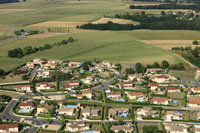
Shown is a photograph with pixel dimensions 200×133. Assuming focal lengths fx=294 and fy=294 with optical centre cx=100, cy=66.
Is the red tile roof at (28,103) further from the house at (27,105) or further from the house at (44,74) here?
the house at (44,74)

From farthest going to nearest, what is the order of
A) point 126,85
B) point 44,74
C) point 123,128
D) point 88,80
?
1. point 44,74
2. point 88,80
3. point 126,85
4. point 123,128

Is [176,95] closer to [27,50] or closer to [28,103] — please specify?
[28,103]

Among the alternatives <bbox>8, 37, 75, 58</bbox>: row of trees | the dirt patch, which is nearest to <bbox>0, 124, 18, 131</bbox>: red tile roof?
<bbox>8, 37, 75, 58</bbox>: row of trees

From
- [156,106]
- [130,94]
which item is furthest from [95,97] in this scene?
[156,106]

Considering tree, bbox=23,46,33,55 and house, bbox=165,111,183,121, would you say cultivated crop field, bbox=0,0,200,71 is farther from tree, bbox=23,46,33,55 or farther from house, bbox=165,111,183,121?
house, bbox=165,111,183,121

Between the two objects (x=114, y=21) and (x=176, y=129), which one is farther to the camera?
(x=114, y=21)

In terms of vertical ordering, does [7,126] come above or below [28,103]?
below

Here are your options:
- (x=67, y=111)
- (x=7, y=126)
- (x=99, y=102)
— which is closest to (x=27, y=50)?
(x=99, y=102)

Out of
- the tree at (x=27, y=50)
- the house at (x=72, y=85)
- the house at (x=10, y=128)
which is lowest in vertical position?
the house at (x=10, y=128)

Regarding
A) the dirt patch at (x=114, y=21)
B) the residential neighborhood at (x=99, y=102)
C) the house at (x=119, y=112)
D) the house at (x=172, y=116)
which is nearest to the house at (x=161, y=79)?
the residential neighborhood at (x=99, y=102)
